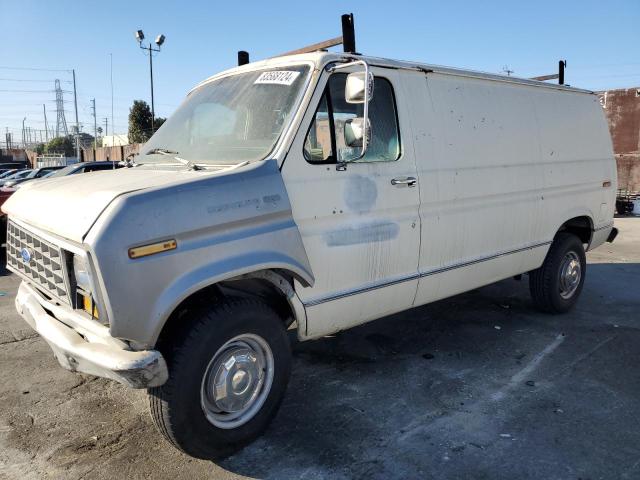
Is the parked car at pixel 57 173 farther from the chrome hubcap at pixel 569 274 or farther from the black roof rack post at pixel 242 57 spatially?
the chrome hubcap at pixel 569 274

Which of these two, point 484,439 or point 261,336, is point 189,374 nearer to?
point 261,336

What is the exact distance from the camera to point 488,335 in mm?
5277

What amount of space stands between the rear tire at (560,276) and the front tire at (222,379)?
3.49 m

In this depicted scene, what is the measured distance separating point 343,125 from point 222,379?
5.76ft

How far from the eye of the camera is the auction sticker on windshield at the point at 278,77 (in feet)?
11.5

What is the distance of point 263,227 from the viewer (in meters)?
3.07

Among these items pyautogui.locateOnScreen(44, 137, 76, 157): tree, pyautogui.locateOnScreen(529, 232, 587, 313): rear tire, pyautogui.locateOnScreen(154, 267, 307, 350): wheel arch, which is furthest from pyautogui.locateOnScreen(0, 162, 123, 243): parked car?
pyautogui.locateOnScreen(44, 137, 76, 157): tree

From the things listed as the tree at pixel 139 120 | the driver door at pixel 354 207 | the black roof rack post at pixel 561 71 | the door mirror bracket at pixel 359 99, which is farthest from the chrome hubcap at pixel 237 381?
the tree at pixel 139 120

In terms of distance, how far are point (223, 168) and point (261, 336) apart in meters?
1.04

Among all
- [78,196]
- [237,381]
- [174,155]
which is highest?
[174,155]

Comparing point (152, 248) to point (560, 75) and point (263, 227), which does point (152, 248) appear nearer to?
point (263, 227)

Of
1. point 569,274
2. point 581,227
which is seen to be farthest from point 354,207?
point 581,227

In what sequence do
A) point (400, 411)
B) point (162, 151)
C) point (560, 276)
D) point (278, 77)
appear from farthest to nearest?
point (560, 276) → point (162, 151) → point (400, 411) → point (278, 77)

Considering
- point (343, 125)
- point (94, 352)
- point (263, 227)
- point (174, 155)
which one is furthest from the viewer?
point (174, 155)
